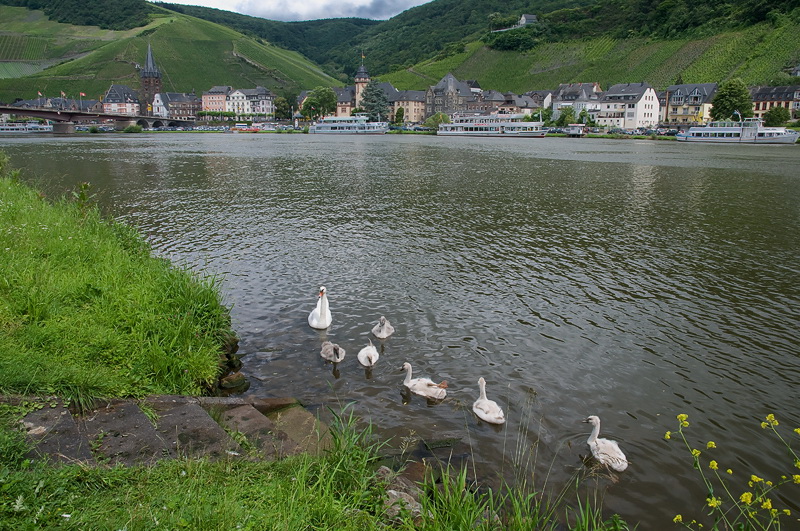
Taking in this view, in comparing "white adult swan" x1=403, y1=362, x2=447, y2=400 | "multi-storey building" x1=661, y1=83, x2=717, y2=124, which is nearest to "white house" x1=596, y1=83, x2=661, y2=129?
"multi-storey building" x1=661, y1=83, x2=717, y2=124

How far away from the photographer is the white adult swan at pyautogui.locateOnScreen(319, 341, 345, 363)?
35.7 ft

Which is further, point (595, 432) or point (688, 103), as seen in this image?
point (688, 103)

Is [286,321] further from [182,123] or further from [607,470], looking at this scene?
[182,123]

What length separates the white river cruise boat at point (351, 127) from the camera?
513 ft

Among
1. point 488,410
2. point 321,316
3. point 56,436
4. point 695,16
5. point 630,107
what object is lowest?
point 488,410

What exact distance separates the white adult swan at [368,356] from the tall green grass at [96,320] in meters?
2.76

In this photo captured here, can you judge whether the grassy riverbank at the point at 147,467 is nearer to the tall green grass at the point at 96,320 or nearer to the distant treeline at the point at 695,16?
the tall green grass at the point at 96,320

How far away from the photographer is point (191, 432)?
6.68m

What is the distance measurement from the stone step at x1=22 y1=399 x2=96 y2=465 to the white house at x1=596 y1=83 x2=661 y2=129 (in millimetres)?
155446

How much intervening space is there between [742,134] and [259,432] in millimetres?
121404

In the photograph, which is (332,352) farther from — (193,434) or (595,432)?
(595,432)

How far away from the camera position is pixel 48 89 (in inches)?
7313

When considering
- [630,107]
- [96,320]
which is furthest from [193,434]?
[630,107]

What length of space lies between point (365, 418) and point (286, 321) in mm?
4682
